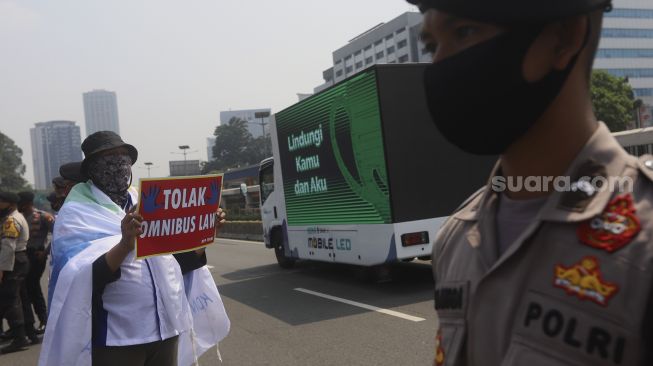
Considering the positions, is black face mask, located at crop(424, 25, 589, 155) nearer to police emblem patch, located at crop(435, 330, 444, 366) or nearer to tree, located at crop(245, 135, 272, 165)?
police emblem patch, located at crop(435, 330, 444, 366)

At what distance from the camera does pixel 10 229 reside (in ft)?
22.8

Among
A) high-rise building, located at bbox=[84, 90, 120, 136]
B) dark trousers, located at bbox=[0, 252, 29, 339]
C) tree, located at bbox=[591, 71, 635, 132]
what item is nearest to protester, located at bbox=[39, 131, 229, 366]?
dark trousers, located at bbox=[0, 252, 29, 339]

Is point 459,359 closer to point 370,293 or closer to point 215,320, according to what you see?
point 215,320

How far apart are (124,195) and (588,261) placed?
2.85m

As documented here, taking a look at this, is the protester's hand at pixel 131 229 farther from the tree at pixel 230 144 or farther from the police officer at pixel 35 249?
the tree at pixel 230 144

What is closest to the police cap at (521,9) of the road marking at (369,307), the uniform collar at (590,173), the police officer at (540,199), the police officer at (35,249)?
the police officer at (540,199)

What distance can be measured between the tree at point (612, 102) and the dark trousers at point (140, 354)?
4525 centimetres

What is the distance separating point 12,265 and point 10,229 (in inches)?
17.1

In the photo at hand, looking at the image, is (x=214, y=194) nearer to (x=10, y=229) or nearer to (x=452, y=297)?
(x=452, y=297)

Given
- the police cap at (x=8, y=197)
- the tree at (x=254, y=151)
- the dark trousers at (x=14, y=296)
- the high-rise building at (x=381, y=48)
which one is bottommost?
the dark trousers at (x=14, y=296)

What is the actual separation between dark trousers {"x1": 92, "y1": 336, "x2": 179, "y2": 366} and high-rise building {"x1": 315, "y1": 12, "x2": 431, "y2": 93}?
78.9 metres

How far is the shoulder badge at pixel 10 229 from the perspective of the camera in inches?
272

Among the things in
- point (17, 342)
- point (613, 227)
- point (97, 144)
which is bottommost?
point (17, 342)

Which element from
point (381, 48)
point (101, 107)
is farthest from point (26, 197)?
point (101, 107)
